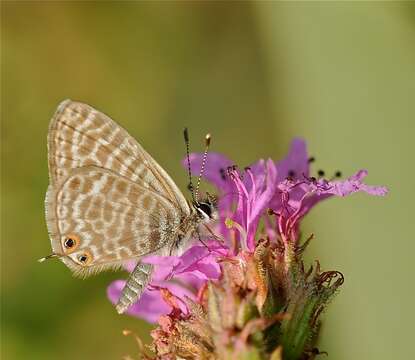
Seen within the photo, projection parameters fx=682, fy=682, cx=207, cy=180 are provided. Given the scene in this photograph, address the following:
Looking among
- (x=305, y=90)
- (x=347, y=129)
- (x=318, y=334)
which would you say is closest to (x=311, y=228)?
(x=347, y=129)

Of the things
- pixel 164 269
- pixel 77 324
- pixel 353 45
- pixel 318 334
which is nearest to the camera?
pixel 318 334

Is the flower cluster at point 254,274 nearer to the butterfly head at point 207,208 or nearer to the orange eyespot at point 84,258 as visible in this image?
the butterfly head at point 207,208

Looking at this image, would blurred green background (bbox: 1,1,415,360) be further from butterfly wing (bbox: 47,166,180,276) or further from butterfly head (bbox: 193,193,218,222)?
butterfly head (bbox: 193,193,218,222)

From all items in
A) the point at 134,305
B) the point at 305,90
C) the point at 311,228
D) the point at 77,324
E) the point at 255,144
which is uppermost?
the point at 305,90

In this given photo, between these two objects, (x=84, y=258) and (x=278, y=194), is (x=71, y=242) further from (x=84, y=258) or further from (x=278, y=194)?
(x=278, y=194)

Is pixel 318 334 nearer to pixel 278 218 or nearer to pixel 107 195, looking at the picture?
pixel 278 218

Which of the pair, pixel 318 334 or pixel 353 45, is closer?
pixel 318 334
